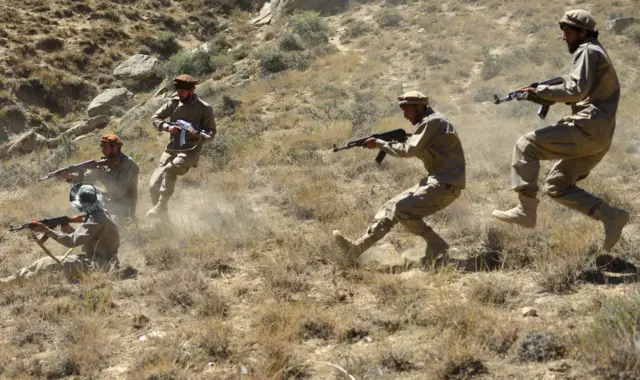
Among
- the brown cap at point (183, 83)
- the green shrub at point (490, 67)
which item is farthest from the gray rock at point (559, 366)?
Result: the green shrub at point (490, 67)

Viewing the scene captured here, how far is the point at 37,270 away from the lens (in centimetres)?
566

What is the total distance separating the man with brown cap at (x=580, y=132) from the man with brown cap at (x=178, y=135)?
3991 mm

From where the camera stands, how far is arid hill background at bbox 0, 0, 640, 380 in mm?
3695

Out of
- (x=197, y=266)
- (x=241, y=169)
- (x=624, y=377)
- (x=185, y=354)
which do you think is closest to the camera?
(x=624, y=377)

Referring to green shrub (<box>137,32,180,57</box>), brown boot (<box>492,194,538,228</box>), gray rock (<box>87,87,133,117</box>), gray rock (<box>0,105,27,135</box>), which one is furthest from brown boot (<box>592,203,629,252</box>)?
green shrub (<box>137,32,180,57</box>)

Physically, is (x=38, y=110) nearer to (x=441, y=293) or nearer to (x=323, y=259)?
(x=323, y=259)

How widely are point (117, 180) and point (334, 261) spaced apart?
327 centimetres

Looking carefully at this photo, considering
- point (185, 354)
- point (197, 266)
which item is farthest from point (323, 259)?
point (185, 354)

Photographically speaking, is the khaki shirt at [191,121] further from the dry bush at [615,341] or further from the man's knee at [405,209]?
the dry bush at [615,341]

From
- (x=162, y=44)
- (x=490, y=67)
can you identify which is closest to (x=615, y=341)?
(x=490, y=67)

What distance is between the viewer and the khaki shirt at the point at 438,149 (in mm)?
4992

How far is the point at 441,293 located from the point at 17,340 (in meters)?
3.10

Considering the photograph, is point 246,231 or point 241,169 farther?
point 241,169

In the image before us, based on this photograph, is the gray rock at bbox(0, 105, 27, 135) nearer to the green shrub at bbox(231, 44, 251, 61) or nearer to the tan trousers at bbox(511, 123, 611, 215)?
the green shrub at bbox(231, 44, 251, 61)
